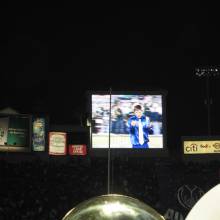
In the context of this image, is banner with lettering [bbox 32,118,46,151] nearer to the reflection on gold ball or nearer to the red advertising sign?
the red advertising sign

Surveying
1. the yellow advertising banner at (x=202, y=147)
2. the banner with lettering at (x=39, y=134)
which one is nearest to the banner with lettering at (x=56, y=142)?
the banner with lettering at (x=39, y=134)

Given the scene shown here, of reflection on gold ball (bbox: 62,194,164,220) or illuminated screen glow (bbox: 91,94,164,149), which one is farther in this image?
illuminated screen glow (bbox: 91,94,164,149)

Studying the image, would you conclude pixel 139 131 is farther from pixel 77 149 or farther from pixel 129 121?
pixel 77 149

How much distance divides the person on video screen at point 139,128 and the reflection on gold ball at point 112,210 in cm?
2427

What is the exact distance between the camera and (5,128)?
23344 millimetres

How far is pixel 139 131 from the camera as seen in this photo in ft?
84.8

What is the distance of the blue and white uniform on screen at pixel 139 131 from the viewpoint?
25719 millimetres

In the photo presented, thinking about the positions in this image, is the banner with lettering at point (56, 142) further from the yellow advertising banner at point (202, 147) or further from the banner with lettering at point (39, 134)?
the yellow advertising banner at point (202, 147)

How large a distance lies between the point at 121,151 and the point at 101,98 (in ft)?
9.43

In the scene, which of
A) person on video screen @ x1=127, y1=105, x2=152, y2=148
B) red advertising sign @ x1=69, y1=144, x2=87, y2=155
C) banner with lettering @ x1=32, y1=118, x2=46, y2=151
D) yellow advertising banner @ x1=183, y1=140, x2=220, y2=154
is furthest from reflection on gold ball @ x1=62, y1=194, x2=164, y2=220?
red advertising sign @ x1=69, y1=144, x2=87, y2=155

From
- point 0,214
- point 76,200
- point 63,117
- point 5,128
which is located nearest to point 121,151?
point 5,128

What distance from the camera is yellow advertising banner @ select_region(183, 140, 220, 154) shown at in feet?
77.6

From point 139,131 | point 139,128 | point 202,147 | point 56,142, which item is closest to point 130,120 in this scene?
point 139,128

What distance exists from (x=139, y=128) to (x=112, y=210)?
2456 centimetres
